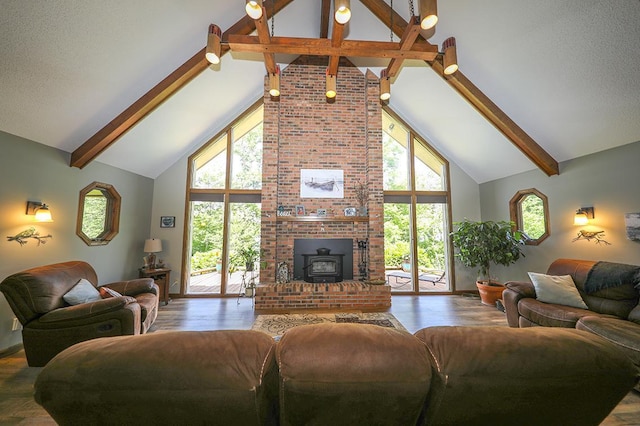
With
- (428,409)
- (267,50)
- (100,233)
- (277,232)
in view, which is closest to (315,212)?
(277,232)

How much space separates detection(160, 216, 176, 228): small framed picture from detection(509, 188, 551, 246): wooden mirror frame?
7.07 m

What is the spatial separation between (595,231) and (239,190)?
6.13m

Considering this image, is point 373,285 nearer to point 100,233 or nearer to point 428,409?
point 428,409

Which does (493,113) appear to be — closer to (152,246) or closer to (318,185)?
(318,185)

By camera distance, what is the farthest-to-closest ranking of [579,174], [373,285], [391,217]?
1. [391,217]
2. [373,285]
3. [579,174]

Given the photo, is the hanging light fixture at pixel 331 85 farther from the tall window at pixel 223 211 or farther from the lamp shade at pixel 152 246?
the lamp shade at pixel 152 246

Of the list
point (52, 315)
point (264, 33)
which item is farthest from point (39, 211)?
point (264, 33)

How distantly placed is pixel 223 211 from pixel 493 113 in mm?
5395

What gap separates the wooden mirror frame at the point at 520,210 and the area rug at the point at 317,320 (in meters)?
3.10

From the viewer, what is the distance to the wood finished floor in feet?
6.16

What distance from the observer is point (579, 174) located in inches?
150

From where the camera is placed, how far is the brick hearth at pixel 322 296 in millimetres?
4262

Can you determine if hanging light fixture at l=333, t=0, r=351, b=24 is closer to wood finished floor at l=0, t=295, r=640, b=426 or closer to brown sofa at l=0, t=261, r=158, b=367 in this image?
brown sofa at l=0, t=261, r=158, b=367

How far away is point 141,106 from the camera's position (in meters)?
3.51
